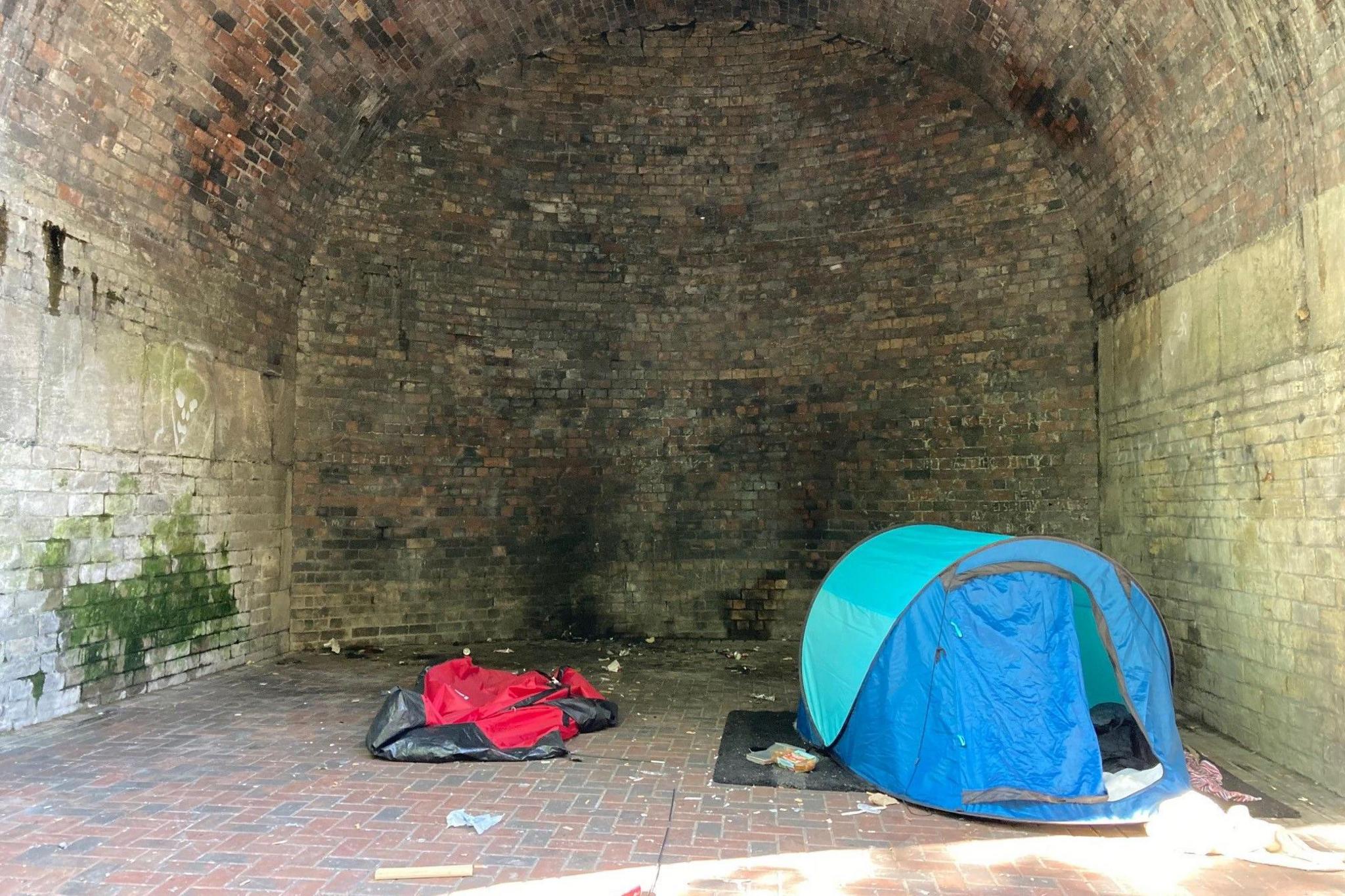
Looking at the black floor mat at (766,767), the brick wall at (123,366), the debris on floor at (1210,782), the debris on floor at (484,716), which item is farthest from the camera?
the brick wall at (123,366)

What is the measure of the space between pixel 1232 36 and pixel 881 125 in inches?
157

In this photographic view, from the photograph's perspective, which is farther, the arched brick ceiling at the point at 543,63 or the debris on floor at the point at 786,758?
the arched brick ceiling at the point at 543,63

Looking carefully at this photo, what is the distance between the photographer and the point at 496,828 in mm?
4031

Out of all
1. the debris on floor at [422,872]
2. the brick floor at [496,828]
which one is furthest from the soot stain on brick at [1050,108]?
the debris on floor at [422,872]

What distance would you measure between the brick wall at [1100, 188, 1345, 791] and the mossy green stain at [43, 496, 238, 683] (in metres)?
7.93

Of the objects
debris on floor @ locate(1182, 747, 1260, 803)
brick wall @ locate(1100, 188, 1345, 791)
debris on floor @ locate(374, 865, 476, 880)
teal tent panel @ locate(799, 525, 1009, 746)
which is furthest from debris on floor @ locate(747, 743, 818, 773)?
brick wall @ locate(1100, 188, 1345, 791)

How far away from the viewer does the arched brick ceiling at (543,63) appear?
5.19m

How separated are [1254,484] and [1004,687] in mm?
2501

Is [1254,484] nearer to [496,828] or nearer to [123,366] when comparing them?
[496,828]

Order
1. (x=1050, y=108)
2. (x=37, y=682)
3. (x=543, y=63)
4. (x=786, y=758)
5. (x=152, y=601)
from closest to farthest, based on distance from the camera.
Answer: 1. (x=786, y=758)
2. (x=37, y=682)
3. (x=152, y=601)
4. (x=1050, y=108)
5. (x=543, y=63)

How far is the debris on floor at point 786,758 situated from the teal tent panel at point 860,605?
8.0 inches

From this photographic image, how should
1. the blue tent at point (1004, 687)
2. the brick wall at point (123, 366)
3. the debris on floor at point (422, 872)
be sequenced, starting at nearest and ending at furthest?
the debris on floor at point (422, 872)
the blue tent at point (1004, 687)
the brick wall at point (123, 366)

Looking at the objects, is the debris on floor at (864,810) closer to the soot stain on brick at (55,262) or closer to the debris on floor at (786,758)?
the debris on floor at (786,758)

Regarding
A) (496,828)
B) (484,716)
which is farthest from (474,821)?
(484,716)
